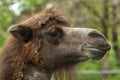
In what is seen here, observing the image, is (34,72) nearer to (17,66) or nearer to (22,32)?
(17,66)

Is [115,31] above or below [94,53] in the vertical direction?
above

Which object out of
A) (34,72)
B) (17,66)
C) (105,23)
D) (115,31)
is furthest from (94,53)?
(115,31)

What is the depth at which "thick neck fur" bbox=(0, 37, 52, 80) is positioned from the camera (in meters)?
6.66

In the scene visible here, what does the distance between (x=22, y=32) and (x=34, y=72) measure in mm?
571

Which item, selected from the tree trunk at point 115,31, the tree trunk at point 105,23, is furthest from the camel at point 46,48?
the tree trunk at point 115,31

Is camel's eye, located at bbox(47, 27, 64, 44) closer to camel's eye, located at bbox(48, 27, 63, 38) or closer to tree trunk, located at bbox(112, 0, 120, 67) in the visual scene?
camel's eye, located at bbox(48, 27, 63, 38)

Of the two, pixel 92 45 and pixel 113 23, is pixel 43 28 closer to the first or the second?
pixel 92 45

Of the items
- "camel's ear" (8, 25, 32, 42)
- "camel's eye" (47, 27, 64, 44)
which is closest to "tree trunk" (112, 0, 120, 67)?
"camel's eye" (47, 27, 64, 44)

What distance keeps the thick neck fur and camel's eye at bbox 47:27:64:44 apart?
0.41 meters

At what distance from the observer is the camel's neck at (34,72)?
6809 mm

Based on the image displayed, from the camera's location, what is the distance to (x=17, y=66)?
6.71 metres

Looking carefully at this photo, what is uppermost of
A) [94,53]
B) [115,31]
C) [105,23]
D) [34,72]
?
[105,23]

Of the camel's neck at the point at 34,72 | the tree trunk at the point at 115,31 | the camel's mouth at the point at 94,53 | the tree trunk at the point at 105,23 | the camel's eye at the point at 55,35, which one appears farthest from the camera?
the tree trunk at the point at 115,31

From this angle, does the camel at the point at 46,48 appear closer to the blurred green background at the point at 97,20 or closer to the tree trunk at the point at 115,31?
the blurred green background at the point at 97,20
